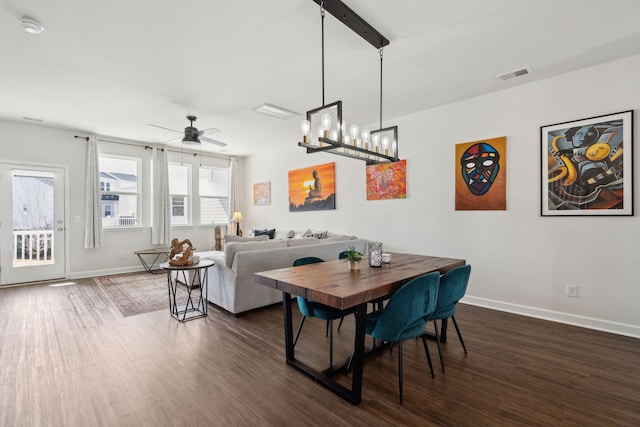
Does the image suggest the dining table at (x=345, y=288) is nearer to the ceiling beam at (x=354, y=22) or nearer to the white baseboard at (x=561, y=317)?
the white baseboard at (x=561, y=317)

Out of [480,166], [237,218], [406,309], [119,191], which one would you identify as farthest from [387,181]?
[119,191]

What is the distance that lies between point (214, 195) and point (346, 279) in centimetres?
648

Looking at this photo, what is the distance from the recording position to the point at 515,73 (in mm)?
3410

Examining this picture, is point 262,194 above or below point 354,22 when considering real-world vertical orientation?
below

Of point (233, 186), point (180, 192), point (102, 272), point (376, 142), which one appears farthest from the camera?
point (233, 186)

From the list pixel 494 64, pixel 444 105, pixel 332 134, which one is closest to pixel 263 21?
pixel 332 134

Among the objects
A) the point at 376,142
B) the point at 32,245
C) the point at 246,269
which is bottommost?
the point at 246,269

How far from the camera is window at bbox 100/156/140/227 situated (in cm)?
629

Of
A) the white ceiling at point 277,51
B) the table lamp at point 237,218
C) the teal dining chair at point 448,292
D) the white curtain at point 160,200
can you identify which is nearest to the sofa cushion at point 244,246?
the white ceiling at point 277,51

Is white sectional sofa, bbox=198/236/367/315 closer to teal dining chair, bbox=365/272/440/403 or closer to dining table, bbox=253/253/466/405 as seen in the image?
dining table, bbox=253/253/466/405

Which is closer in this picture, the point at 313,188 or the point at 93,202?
the point at 93,202

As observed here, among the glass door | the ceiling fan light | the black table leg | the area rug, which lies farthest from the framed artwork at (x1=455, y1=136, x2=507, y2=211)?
the glass door

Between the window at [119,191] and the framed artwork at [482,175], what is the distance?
645 cm

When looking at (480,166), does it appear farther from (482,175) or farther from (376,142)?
(376,142)
